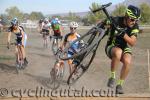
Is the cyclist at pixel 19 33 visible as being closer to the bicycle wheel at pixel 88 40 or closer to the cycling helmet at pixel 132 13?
the bicycle wheel at pixel 88 40

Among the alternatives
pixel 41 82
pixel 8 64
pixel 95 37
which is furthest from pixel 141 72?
pixel 95 37

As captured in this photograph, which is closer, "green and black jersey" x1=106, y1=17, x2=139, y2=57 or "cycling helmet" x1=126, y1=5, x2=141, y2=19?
"cycling helmet" x1=126, y1=5, x2=141, y2=19

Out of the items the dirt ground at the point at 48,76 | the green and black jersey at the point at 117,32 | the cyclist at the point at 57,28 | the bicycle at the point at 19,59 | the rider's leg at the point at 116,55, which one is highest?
the green and black jersey at the point at 117,32

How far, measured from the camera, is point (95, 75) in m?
16.7

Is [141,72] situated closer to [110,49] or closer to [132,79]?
[132,79]

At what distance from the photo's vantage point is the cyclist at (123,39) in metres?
9.19

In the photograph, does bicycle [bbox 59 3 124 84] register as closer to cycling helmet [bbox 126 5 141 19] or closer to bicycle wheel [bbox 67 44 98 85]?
bicycle wheel [bbox 67 44 98 85]

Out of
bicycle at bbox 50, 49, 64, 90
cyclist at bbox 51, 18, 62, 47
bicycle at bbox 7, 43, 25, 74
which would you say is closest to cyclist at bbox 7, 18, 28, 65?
bicycle at bbox 7, 43, 25, 74

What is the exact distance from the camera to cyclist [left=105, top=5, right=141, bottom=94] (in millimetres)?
9188

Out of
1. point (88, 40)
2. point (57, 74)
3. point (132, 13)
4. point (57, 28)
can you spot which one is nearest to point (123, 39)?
point (132, 13)

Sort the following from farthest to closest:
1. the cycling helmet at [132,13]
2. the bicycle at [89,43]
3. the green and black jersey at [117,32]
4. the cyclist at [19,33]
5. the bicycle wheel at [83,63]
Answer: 1. the cyclist at [19,33]
2. the bicycle wheel at [83,63]
3. the bicycle at [89,43]
4. the green and black jersey at [117,32]
5. the cycling helmet at [132,13]

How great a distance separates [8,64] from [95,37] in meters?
9.99

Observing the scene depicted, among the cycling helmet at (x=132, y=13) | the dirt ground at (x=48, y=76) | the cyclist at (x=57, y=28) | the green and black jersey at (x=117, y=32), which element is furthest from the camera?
the cyclist at (x=57, y=28)

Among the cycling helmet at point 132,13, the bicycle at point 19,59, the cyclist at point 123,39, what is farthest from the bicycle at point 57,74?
the cycling helmet at point 132,13
